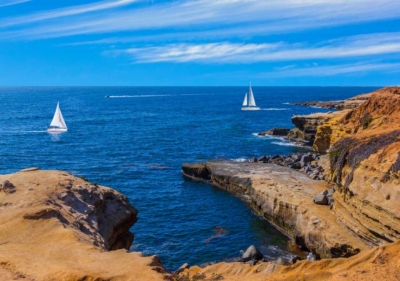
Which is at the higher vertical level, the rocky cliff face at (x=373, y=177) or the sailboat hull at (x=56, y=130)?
the rocky cliff face at (x=373, y=177)

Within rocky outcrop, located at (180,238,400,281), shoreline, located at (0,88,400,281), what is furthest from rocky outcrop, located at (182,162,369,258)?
rocky outcrop, located at (180,238,400,281)

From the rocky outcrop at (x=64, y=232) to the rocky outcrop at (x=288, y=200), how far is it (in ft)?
49.1

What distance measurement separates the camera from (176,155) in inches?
2694

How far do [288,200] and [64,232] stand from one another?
78.3 ft

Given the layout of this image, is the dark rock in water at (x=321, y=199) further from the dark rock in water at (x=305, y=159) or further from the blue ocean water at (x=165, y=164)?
the dark rock in water at (x=305, y=159)

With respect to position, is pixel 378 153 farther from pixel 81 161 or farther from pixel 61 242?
pixel 81 161

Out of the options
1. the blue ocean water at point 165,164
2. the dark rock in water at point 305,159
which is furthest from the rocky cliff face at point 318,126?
→ the blue ocean water at point 165,164

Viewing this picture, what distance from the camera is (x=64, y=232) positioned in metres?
19.2

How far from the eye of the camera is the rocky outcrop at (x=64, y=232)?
15.1 metres

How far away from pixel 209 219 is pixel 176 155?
29.3m

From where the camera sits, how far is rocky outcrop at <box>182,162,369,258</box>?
29.0 metres

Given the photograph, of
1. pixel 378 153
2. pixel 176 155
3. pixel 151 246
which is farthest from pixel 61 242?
pixel 176 155

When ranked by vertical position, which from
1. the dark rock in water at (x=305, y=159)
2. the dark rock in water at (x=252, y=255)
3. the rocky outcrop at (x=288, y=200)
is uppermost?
the dark rock in water at (x=305, y=159)

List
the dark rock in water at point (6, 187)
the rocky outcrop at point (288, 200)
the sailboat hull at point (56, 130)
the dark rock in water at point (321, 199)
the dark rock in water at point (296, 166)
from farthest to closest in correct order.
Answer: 1. the sailboat hull at point (56, 130)
2. the dark rock in water at point (296, 166)
3. the dark rock in water at point (321, 199)
4. the rocky outcrop at point (288, 200)
5. the dark rock in water at point (6, 187)
